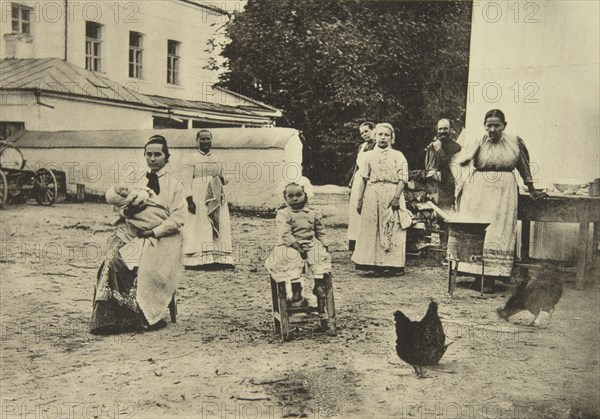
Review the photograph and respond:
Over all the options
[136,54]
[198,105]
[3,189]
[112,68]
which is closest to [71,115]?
[112,68]

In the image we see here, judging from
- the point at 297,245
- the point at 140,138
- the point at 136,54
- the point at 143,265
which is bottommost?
the point at 143,265

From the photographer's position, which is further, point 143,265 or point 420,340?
point 143,265

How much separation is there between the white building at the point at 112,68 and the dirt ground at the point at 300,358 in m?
0.42

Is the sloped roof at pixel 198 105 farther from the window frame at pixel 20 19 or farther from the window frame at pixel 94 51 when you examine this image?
the window frame at pixel 20 19

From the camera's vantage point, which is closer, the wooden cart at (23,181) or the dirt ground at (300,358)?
the dirt ground at (300,358)

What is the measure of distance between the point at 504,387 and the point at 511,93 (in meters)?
0.93

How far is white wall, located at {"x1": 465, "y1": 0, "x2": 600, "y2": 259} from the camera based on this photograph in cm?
189

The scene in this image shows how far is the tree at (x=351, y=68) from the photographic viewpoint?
2008mm

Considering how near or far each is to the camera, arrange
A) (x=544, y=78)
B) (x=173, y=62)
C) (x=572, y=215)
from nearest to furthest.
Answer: (x=544, y=78) → (x=572, y=215) → (x=173, y=62)

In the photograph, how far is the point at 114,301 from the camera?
8.64ft

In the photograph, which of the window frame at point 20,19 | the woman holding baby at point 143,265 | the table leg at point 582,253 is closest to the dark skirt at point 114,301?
the woman holding baby at point 143,265

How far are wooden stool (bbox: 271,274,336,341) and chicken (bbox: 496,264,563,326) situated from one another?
587 mm

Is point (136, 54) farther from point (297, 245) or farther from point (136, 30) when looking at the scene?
point (297, 245)

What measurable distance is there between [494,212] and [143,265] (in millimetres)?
1457
